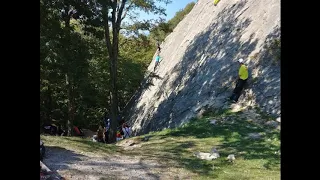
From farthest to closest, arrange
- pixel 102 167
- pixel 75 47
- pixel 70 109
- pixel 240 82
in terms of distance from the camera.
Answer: pixel 70 109
pixel 75 47
pixel 240 82
pixel 102 167

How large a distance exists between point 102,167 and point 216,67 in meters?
13.1

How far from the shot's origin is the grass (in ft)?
29.0

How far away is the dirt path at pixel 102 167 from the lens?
26.6 feet

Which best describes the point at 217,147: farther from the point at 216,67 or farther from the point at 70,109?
the point at 70,109

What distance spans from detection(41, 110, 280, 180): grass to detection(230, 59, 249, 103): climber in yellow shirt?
1098 mm

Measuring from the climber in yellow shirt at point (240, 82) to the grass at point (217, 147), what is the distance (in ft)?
3.60

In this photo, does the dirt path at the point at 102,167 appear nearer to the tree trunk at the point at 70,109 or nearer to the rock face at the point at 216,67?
the rock face at the point at 216,67

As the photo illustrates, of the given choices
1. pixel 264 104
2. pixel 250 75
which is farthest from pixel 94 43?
pixel 264 104

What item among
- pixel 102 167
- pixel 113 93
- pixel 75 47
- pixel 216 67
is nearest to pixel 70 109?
pixel 75 47

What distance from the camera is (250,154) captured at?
10438 mm

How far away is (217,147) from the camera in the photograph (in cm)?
1152

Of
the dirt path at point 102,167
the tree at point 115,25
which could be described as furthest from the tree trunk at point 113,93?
the dirt path at point 102,167
